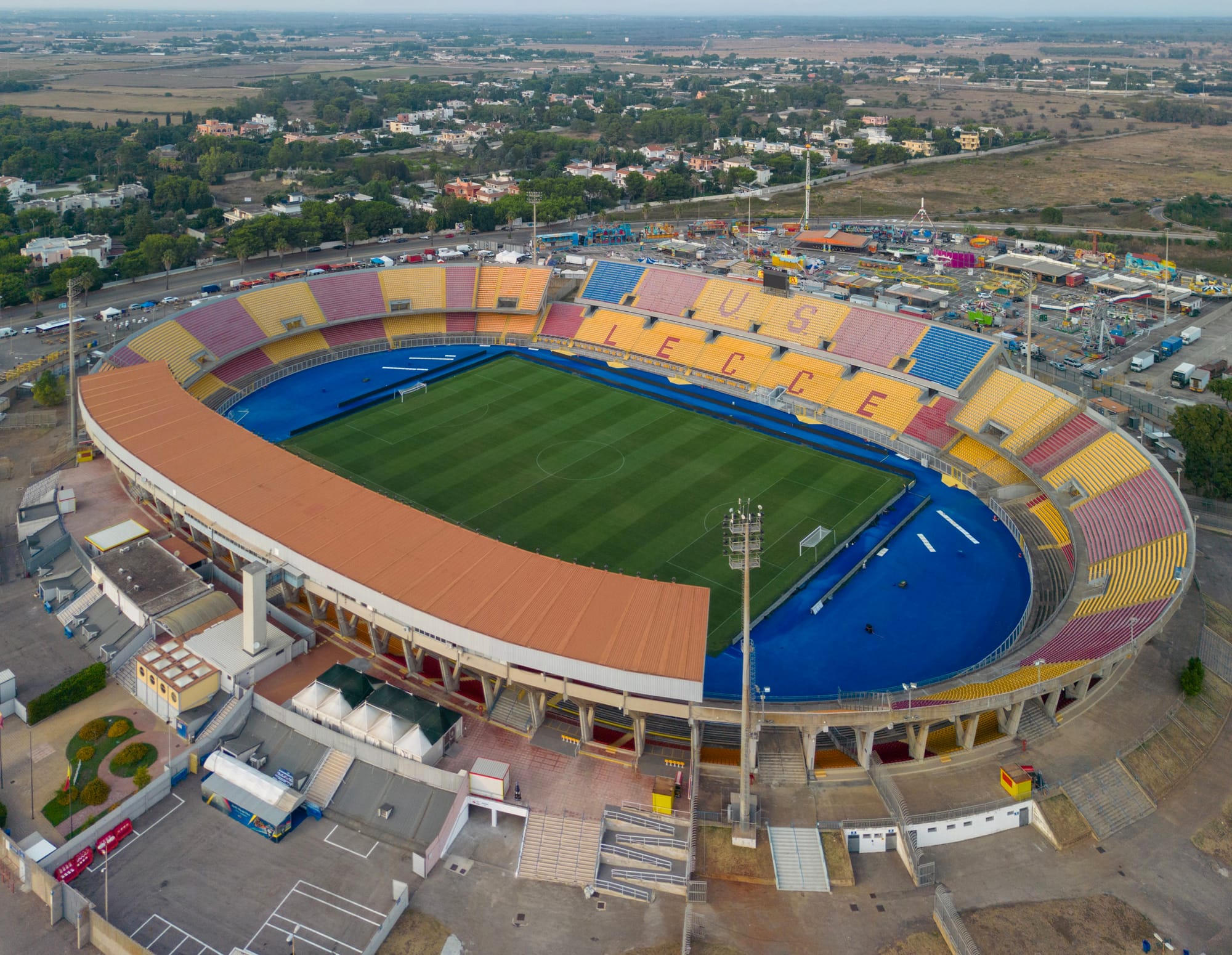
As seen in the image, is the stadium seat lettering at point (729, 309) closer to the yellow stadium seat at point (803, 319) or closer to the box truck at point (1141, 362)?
the yellow stadium seat at point (803, 319)

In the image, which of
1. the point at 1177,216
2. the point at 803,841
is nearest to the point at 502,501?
the point at 803,841

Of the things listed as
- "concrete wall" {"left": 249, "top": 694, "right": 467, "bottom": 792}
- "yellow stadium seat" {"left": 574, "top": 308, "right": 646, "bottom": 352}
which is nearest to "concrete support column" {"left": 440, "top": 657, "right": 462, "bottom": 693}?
"concrete wall" {"left": 249, "top": 694, "right": 467, "bottom": 792}

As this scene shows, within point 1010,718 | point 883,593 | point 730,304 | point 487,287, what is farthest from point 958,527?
point 487,287

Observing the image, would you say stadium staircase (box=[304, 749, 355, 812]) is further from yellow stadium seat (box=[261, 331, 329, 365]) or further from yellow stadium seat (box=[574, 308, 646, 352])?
yellow stadium seat (box=[574, 308, 646, 352])

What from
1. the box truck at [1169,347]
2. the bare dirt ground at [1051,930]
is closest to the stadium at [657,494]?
the bare dirt ground at [1051,930]

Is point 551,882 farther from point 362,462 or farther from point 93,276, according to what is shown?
Result: point 93,276
